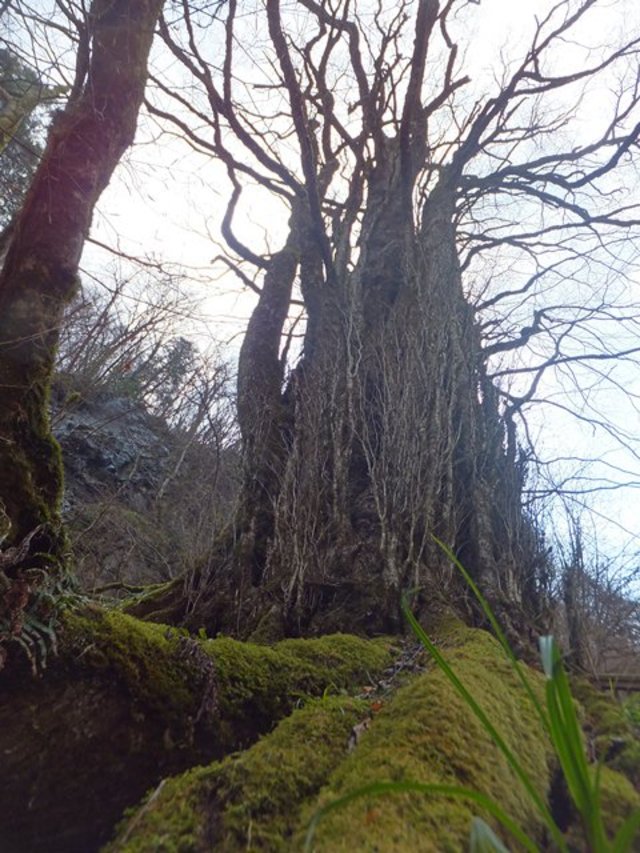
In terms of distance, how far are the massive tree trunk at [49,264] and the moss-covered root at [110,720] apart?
0.29 metres

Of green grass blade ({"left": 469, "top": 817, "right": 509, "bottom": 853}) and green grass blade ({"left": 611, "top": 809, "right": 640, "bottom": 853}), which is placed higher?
green grass blade ({"left": 611, "top": 809, "right": 640, "bottom": 853})

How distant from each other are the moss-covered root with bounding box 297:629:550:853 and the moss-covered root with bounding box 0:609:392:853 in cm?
64

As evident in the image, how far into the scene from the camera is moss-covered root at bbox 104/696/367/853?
995mm

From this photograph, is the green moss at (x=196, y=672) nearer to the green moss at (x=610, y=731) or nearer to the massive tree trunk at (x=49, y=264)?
the massive tree trunk at (x=49, y=264)

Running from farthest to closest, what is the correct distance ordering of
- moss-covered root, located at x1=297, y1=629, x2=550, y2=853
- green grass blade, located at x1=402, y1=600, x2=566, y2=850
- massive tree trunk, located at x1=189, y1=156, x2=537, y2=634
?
massive tree trunk, located at x1=189, y1=156, x2=537, y2=634 → moss-covered root, located at x1=297, y1=629, x2=550, y2=853 → green grass blade, located at x1=402, y1=600, x2=566, y2=850

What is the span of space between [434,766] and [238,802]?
0.45m

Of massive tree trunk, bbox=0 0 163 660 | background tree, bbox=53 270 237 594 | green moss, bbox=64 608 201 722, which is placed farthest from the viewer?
background tree, bbox=53 270 237 594

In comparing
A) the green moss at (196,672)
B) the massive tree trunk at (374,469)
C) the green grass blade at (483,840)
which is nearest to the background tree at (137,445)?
the massive tree trunk at (374,469)

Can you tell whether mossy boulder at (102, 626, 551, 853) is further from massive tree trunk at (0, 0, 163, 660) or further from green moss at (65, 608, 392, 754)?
massive tree trunk at (0, 0, 163, 660)

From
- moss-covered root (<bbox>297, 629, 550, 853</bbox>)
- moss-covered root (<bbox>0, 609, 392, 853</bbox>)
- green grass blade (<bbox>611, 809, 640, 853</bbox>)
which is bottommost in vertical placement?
moss-covered root (<bbox>0, 609, 392, 853</bbox>)

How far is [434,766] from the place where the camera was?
1108 millimetres

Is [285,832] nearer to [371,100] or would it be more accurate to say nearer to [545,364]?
[545,364]

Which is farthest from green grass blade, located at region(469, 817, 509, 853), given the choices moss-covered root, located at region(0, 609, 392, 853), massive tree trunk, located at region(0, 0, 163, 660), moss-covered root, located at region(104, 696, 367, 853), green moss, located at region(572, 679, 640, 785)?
massive tree trunk, located at region(0, 0, 163, 660)

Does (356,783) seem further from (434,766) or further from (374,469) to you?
(374,469)
